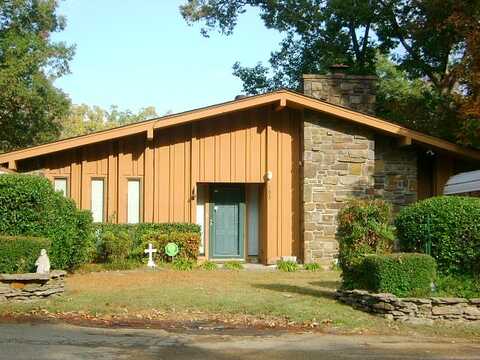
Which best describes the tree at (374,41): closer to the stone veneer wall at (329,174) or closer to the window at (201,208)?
the stone veneer wall at (329,174)

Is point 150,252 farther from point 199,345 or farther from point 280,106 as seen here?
point 199,345

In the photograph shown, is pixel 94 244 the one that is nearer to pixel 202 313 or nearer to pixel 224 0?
pixel 202 313

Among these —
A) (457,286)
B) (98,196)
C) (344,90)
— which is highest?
(344,90)

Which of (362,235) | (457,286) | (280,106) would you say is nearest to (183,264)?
(280,106)

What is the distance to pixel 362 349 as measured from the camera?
27.6 feet

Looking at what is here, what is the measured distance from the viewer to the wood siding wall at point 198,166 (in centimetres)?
1828

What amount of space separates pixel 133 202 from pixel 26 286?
7538mm

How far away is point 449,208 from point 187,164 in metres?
9.09

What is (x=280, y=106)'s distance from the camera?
18156 mm

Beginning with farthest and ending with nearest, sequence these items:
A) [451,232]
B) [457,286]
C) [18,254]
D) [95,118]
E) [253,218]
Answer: [95,118], [253,218], [18,254], [451,232], [457,286]

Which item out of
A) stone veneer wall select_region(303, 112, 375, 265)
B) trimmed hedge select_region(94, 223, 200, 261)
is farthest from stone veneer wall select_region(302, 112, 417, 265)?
trimmed hedge select_region(94, 223, 200, 261)

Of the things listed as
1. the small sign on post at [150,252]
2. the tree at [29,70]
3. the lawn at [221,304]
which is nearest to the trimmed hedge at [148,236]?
the small sign on post at [150,252]

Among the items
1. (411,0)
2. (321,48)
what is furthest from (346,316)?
(321,48)

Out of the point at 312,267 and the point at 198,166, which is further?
the point at 198,166
